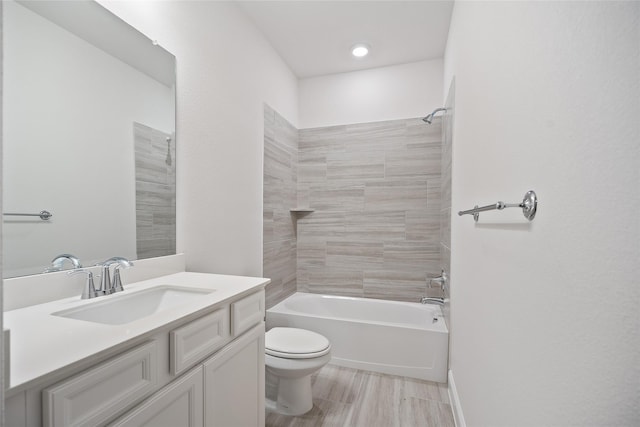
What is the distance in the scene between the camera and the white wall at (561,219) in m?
0.45

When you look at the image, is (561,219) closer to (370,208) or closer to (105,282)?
(105,282)

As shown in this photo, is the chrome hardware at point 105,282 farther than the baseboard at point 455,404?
No

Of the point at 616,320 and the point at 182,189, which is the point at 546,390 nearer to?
the point at 616,320

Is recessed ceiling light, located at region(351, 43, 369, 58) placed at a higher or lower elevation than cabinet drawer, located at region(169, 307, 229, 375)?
higher

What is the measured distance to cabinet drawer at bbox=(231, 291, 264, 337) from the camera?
1173mm

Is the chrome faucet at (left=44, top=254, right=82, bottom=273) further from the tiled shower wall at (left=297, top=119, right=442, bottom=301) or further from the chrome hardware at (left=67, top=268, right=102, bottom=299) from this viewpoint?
the tiled shower wall at (left=297, top=119, right=442, bottom=301)

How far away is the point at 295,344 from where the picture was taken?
1.82 metres

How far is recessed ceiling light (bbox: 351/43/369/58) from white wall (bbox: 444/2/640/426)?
60.2 inches

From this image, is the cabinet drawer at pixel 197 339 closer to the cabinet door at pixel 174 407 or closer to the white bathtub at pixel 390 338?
the cabinet door at pixel 174 407

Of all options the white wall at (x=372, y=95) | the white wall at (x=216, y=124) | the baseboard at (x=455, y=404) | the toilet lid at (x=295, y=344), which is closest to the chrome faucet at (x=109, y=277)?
the white wall at (x=216, y=124)

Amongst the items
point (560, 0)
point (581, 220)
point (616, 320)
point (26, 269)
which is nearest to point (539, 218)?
point (581, 220)

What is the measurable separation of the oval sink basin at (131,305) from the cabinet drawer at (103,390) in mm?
302

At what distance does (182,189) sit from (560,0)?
1.60 m

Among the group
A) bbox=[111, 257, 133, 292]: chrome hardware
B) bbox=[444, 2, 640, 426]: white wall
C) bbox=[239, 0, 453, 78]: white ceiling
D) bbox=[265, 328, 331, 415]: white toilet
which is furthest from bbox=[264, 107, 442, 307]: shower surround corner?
bbox=[444, 2, 640, 426]: white wall
